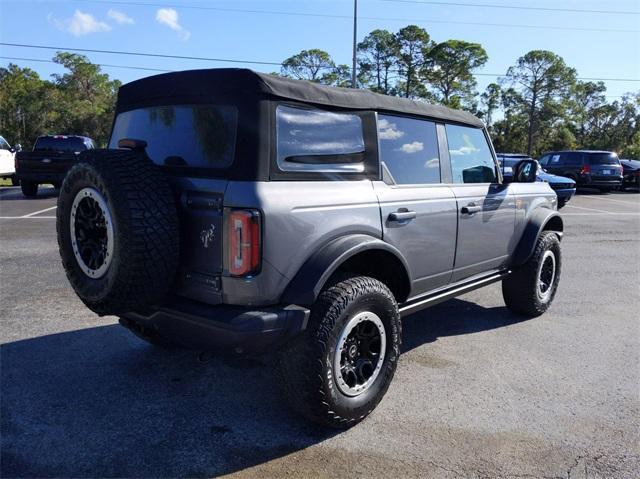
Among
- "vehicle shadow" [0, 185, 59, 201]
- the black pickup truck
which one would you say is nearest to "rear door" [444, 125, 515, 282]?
the black pickup truck

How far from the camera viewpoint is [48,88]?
51406 millimetres

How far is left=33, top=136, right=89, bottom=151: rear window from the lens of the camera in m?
14.6

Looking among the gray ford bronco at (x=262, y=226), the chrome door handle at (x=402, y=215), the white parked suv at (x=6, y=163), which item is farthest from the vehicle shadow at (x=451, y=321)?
the white parked suv at (x=6, y=163)

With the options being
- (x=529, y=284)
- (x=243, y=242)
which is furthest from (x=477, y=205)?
(x=243, y=242)

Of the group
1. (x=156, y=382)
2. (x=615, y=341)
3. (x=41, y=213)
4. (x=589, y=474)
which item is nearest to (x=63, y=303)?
(x=156, y=382)

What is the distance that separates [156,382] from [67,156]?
43.2 feet

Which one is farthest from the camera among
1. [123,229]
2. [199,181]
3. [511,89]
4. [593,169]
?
[511,89]

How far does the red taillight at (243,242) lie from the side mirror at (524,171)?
120 inches

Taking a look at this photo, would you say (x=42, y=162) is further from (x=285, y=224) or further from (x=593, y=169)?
(x=593, y=169)

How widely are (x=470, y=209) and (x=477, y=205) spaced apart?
0.13 metres

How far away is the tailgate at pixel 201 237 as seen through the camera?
8.41ft

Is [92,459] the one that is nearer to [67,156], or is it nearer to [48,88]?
[67,156]

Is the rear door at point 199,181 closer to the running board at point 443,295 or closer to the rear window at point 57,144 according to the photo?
the running board at point 443,295

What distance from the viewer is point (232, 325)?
2451 mm
